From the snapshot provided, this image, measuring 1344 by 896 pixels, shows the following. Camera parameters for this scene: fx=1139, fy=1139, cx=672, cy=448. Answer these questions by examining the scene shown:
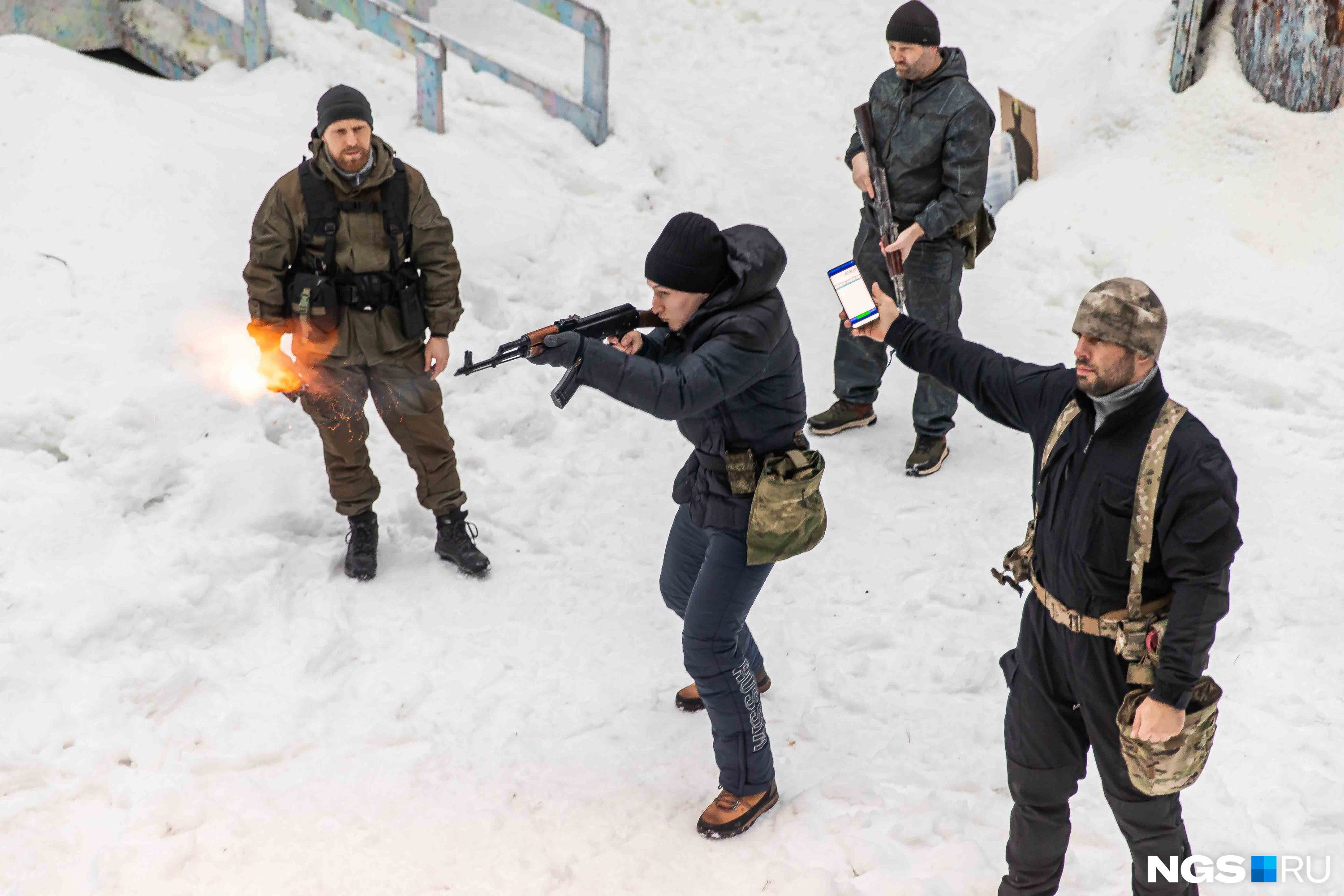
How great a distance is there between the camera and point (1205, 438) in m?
2.81

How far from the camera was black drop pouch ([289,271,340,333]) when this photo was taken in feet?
14.9

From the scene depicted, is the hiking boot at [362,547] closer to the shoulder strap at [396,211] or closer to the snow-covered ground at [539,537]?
the snow-covered ground at [539,537]

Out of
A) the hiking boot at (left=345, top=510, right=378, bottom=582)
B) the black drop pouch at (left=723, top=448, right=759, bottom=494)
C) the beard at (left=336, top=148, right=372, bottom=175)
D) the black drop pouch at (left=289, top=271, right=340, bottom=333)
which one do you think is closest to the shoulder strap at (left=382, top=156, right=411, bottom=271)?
the beard at (left=336, top=148, right=372, bottom=175)

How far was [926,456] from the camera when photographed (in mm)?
6090

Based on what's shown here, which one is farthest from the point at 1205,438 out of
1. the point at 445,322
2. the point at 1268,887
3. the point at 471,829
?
the point at 445,322

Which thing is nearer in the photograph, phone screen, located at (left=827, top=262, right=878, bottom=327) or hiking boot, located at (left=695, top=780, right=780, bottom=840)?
phone screen, located at (left=827, top=262, right=878, bottom=327)

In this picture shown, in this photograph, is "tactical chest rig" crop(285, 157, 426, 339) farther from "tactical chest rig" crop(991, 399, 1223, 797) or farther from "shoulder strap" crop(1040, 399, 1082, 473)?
"tactical chest rig" crop(991, 399, 1223, 797)

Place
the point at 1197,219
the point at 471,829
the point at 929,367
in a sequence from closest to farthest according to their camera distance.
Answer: the point at 929,367 → the point at 471,829 → the point at 1197,219

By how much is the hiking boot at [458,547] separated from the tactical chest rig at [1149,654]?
2.94 meters

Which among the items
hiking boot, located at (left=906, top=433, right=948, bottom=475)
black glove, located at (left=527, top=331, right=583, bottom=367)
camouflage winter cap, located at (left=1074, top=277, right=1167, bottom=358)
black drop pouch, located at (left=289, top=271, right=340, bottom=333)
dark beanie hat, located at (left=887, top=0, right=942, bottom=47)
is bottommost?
hiking boot, located at (left=906, top=433, right=948, bottom=475)

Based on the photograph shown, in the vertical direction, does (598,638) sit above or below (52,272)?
below

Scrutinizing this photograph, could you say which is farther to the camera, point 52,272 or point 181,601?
point 52,272

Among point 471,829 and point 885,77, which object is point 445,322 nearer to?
point 471,829

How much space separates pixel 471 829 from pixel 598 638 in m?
1.21
